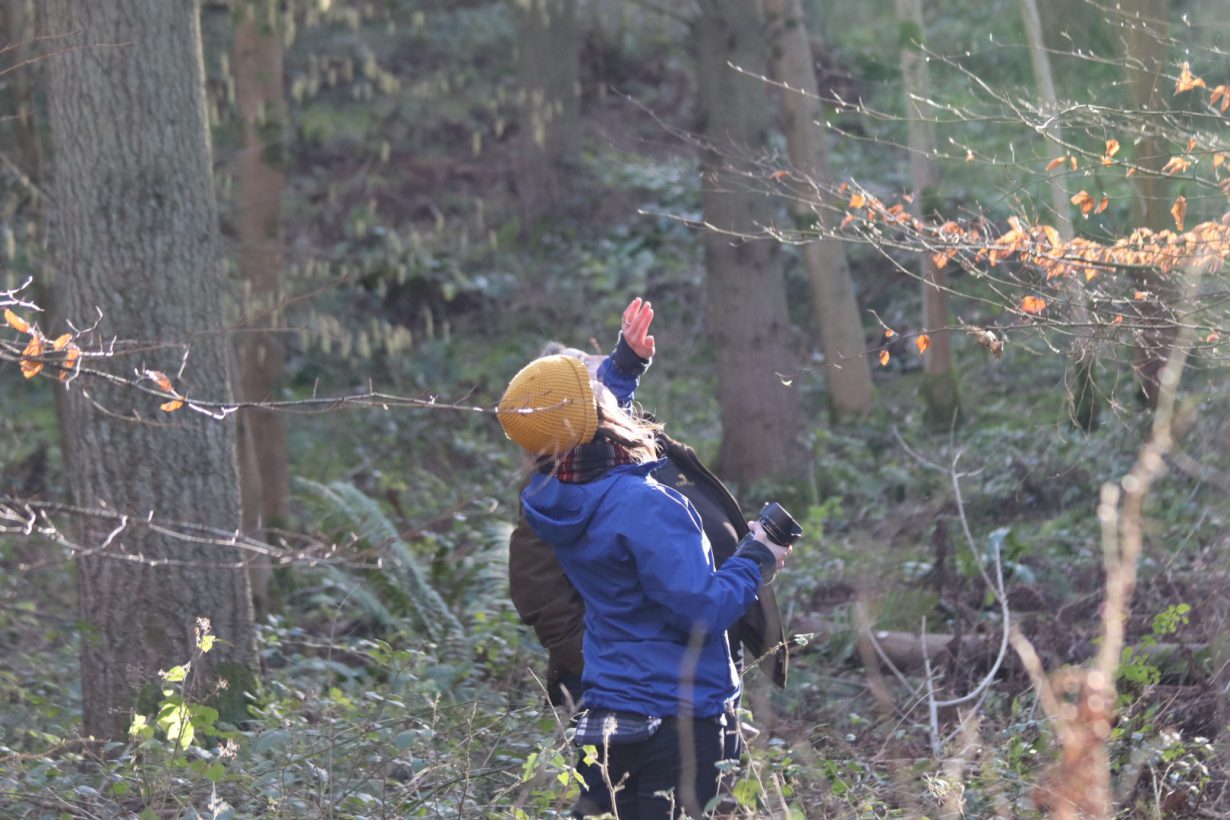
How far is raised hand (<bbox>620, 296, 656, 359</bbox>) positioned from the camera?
495cm

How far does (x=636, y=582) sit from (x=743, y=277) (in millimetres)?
7671

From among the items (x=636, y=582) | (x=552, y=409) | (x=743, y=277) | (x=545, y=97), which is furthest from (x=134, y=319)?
(x=545, y=97)

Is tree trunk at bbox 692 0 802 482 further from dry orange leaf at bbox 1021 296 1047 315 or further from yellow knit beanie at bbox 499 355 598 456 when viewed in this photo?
yellow knit beanie at bbox 499 355 598 456

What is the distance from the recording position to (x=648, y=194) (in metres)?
20.4

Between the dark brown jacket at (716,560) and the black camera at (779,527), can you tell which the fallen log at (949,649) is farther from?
the black camera at (779,527)

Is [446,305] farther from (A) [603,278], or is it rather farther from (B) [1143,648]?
(B) [1143,648]

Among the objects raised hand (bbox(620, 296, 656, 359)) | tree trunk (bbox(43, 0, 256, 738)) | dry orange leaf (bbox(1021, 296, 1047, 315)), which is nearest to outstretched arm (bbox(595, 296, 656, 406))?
raised hand (bbox(620, 296, 656, 359))

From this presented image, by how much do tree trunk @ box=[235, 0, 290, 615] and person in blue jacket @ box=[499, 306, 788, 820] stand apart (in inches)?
255

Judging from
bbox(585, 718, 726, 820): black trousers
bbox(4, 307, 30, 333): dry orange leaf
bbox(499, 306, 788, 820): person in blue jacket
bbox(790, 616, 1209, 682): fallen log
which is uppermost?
bbox(4, 307, 30, 333): dry orange leaf

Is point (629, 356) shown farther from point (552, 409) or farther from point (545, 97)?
point (545, 97)

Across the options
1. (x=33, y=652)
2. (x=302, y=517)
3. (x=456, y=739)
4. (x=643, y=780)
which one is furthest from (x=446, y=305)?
(x=643, y=780)

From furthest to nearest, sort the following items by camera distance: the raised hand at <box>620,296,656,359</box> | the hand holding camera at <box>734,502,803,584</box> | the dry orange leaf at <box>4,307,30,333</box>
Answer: the raised hand at <box>620,296,656,359</box>
the hand holding camera at <box>734,502,803,584</box>
the dry orange leaf at <box>4,307,30,333</box>

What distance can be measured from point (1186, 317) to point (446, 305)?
13427mm

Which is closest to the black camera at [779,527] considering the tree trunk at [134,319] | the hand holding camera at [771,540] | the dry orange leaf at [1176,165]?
the hand holding camera at [771,540]
